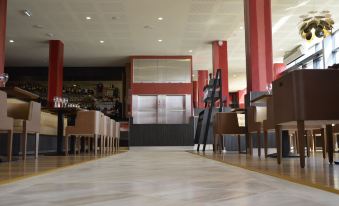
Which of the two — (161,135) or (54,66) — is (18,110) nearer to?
(54,66)

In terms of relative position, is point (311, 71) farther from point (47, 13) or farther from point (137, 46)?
point (137, 46)

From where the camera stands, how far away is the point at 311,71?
3.08m

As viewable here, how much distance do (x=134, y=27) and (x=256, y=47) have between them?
5.22m

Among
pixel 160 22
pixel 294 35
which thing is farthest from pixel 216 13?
pixel 294 35

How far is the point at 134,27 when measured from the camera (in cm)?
1187

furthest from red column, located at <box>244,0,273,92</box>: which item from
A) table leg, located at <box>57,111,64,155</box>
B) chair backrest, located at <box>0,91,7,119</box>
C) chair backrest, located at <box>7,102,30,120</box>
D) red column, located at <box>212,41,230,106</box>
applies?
red column, located at <box>212,41,230,106</box>

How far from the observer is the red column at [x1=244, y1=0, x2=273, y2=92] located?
25.0 ft

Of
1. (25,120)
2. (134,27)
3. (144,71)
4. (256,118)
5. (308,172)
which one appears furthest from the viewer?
(144,71)

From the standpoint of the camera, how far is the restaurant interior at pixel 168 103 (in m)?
2.01

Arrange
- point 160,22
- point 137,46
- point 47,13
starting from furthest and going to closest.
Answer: point 137,46 < point 160,22 < point 47,13

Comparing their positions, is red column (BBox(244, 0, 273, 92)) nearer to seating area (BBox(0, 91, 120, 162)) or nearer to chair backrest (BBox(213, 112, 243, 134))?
chair backrest (BBox(213, 112, 243, 134))

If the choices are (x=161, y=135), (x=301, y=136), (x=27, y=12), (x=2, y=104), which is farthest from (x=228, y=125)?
(x=161, y=135)

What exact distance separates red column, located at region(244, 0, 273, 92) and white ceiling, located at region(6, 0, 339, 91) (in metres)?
1.78

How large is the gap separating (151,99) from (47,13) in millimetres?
6468
